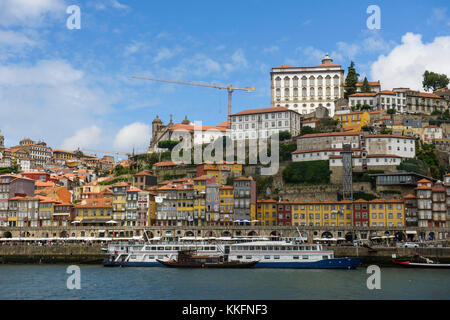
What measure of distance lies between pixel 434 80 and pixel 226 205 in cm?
7046

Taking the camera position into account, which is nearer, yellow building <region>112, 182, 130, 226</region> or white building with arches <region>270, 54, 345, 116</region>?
yellow building <region>112, 182, 130, 226</region>

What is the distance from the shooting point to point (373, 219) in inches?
2965

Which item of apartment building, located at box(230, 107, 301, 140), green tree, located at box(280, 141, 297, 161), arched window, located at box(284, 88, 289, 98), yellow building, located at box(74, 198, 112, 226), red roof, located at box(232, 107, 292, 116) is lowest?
yellow building, located at box(74, 198, 112, 226)

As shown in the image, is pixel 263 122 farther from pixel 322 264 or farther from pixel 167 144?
pixel 322 264

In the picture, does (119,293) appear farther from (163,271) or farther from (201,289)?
(163,271)

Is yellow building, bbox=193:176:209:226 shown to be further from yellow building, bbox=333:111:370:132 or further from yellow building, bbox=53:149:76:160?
yellow building, bbox=53:149:76:160

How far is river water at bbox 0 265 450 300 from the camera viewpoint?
38.1 metres

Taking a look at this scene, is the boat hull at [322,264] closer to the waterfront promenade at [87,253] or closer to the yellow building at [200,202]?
the waterfront promenade at [87,253]

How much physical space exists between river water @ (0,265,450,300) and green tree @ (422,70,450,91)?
267 ft

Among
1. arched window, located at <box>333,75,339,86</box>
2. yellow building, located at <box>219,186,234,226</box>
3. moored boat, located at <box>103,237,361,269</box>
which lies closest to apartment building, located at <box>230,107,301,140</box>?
arched window, located at <box>333,75,339,86</box>

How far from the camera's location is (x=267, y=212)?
8106cm
